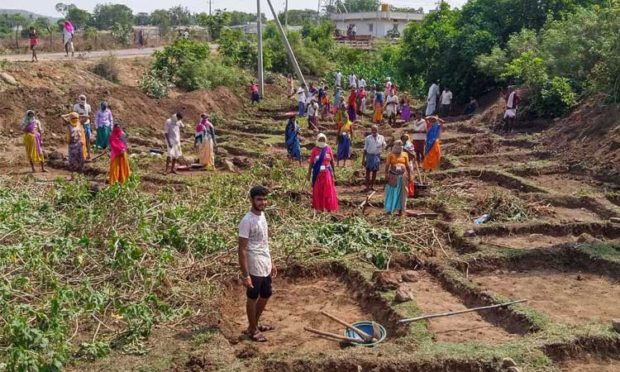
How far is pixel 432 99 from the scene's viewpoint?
948 inches

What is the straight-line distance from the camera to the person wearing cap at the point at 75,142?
13.8 meters

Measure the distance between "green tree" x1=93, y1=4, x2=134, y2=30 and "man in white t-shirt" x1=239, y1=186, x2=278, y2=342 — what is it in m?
74.0

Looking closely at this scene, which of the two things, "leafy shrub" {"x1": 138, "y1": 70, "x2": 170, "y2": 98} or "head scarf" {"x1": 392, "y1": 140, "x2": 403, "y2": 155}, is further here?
"leafy shrub" {"x1": 138, "y1": 70, "x2": 170, "y2": 98}

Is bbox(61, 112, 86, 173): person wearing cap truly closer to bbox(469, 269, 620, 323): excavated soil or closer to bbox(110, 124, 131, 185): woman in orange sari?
bbox(110, 124, 131, 185): woman in orange sari

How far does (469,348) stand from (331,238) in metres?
3.53

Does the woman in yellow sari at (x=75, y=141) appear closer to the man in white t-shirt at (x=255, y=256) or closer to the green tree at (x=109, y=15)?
the man in white t-shirt at (x=255, y=256)

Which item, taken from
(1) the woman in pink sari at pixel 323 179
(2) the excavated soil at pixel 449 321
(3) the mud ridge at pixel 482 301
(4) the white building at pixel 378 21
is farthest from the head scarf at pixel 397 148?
(4) the white building at pixel 378 21

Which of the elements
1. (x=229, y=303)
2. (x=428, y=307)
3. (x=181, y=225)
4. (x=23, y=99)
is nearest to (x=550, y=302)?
(x=428, y=307)

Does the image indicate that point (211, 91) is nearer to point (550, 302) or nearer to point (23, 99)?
point (23, 99)

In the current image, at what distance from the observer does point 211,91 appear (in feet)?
81.0

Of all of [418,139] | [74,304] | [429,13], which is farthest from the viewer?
[429,13]

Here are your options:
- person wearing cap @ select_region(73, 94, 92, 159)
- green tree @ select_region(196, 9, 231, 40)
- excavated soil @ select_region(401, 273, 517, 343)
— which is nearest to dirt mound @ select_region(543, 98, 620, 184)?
excavated soil @ select_region(401, 273, 517, 343)

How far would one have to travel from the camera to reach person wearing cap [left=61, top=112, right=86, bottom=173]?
1384cm

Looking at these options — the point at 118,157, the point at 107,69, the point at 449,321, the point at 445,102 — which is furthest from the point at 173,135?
the point at 445,102
